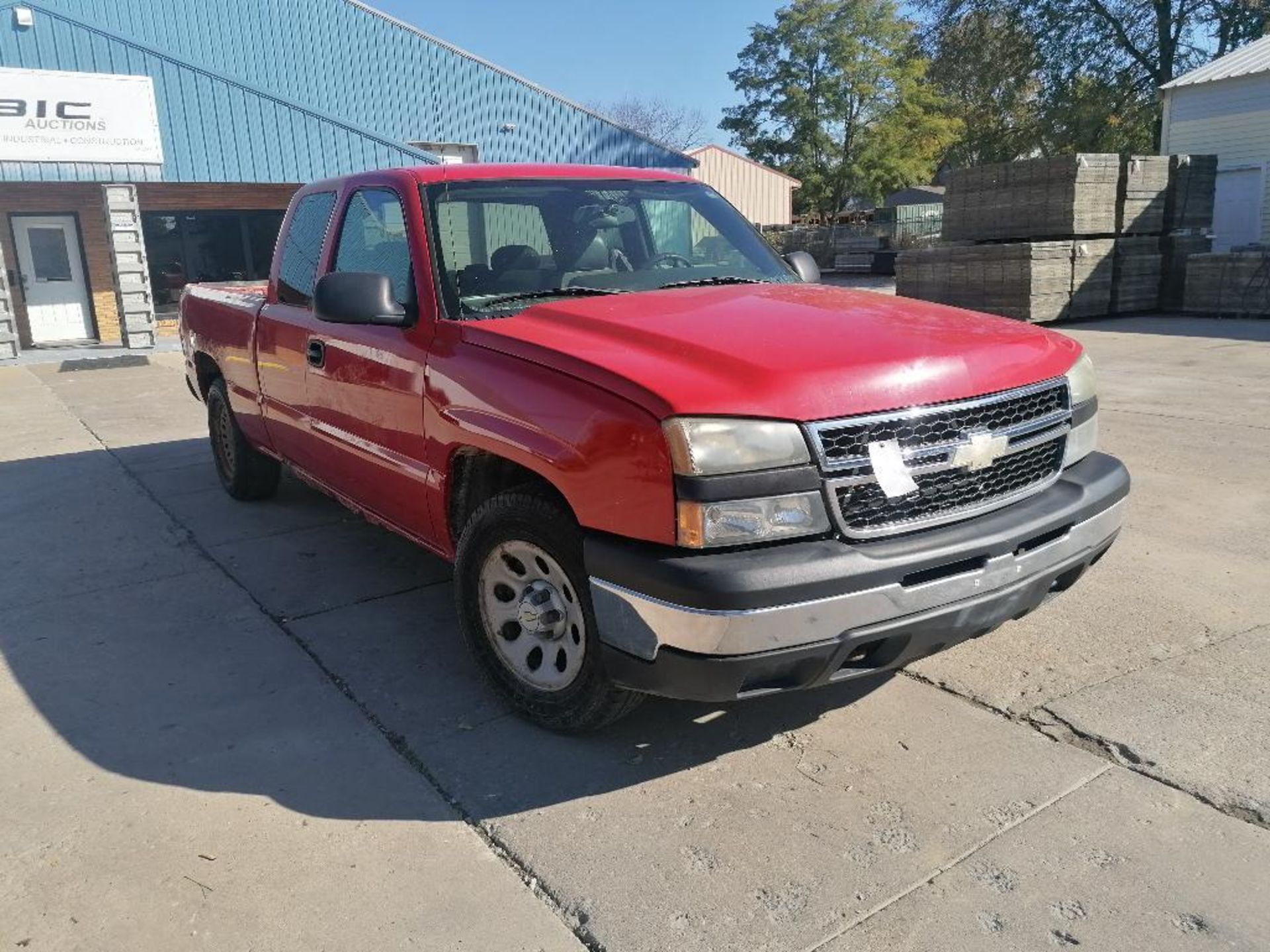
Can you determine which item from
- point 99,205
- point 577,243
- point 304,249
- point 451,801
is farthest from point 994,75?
point 451,801

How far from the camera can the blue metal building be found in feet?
50.0

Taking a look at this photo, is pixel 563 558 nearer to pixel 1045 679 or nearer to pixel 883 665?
pixel 883 665

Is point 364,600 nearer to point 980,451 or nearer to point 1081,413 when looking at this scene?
point 980,451

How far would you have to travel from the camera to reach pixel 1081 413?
3.37 metres

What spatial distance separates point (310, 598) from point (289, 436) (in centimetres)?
92

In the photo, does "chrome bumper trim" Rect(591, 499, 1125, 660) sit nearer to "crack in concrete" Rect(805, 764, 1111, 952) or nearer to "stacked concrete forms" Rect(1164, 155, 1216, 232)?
"crack in concrete" Rect(805, 764, 1111, 952)

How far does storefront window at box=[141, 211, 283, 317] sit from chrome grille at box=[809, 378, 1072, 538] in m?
18.1

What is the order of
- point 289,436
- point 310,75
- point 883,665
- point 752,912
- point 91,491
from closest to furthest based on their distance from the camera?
point 752,912 → point 883,665 → point 289,436 → point 91,491 → point 310,75

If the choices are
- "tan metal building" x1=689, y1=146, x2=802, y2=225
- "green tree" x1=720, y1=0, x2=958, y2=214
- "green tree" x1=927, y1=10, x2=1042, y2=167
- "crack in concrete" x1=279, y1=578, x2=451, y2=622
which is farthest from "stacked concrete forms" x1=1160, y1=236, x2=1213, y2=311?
"green tree" x1=720, y1=0, x2=958, y2=214

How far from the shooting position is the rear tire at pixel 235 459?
611 centimetres

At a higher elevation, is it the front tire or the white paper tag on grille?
the white paper tag on grille

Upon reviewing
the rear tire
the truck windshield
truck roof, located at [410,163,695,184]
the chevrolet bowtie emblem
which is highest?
truck roof, located at [410,163,695,184]

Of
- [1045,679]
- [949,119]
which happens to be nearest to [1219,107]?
[1045,679]

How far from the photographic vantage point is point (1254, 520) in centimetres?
526
